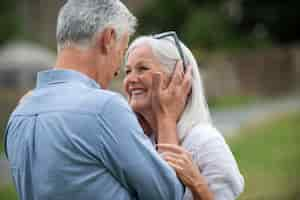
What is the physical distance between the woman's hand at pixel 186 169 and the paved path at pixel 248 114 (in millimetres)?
10242

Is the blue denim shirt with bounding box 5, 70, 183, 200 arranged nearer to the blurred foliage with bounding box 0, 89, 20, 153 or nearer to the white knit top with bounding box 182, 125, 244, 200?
the white knit top with bounding box 182, 125, 244, 200

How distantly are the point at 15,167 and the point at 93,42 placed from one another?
49cm

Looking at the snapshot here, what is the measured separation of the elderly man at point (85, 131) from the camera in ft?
8.66

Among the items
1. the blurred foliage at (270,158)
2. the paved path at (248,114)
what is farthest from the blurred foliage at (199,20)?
the blurred foliage at (270,158)

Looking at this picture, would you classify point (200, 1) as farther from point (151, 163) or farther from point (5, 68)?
point (151, 163)

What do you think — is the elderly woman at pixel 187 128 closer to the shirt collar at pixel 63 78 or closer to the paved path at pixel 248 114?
the shirt collar at pixel 63 78

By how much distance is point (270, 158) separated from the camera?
13102 millimetres

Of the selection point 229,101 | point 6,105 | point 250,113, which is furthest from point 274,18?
point 6,105

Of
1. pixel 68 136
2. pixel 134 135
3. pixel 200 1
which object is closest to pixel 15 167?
pixel 68 136

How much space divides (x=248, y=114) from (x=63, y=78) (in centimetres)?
1743

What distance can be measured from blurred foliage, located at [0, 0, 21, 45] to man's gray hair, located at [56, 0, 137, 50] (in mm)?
26373

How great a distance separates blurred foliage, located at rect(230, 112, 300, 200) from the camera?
10.1 m

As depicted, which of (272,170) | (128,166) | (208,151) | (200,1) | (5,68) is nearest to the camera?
(128,166)

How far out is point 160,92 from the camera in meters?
3.16
